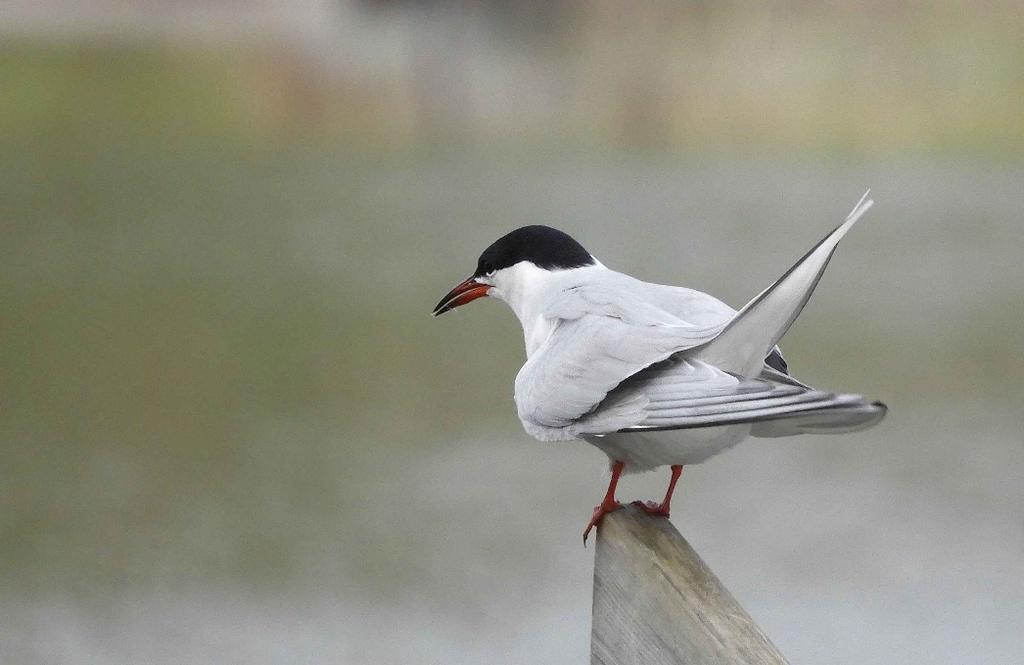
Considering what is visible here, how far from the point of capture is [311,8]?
419 cm

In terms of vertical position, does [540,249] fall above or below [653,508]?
above

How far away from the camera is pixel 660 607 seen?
31.7 inches

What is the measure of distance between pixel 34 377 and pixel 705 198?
2.22m

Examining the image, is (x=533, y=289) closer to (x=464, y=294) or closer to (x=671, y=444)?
(x=464, y=294)

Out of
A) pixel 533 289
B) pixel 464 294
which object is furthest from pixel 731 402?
pixel 464 294

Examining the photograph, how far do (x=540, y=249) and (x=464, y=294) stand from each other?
155mm

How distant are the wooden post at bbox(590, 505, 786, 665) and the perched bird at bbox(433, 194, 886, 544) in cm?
9

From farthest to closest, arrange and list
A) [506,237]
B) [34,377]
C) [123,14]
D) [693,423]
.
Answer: [123,14]
[34,377]
[506,237]
[693,423]

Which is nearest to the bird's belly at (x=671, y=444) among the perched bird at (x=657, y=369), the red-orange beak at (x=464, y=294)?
the perched bird at (x=657, y=369)

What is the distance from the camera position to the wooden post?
2.45 ft

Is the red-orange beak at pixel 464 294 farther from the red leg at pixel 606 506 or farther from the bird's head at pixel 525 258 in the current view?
the red leg at pixel 606 506

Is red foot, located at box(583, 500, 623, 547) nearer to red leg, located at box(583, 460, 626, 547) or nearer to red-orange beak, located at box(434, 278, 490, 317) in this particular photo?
red leg, located at box(583, 460, 626, 547)

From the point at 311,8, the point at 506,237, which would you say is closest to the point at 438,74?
the point at 311,8

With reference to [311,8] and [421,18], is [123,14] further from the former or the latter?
[421,18]
